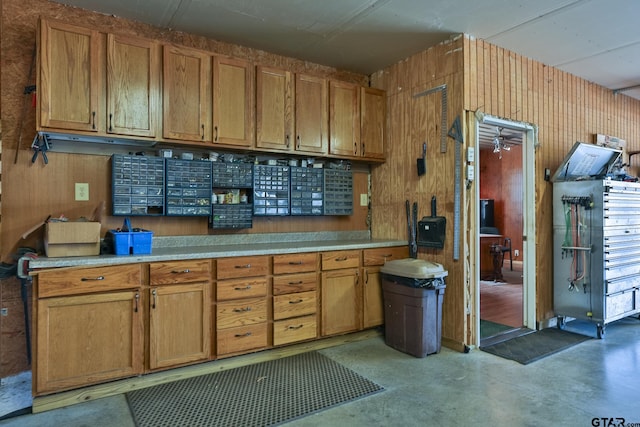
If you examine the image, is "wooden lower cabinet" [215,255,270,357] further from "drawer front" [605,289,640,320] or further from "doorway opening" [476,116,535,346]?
"drawer front" [605,289,640,320]

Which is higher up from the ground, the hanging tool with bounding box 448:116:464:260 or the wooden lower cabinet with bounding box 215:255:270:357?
the hanging tool with bounding box 448:116:464:260

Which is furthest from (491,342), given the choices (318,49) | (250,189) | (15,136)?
(15,136)

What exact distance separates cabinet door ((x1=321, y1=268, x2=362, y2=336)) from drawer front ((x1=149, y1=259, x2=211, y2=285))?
1093 millimetres

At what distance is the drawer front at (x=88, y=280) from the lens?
2449mm

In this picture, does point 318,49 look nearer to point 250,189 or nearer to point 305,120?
point 305,120

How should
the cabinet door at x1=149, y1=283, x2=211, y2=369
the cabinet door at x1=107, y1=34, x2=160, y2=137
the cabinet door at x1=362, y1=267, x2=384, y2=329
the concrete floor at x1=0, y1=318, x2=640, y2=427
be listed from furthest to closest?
1. the cabinet door at x1=362, y1=267, x2=384, y2=329
2. the cabinet door at x1=107, y1=34, x2=160, y2=137
3. the cabinet door at x1=149, y1=283, x2=211, y2=369
4. the concrete floor at x1=0, y1=318, x2=640, y2=427

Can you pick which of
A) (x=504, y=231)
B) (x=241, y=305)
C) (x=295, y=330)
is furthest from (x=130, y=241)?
(x=504, y=231)

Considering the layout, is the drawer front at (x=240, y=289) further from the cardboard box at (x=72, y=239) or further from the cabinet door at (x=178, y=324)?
the cardboard box at (x=72, y=239)

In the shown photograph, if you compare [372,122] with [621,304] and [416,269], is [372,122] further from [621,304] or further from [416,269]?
[621,304]

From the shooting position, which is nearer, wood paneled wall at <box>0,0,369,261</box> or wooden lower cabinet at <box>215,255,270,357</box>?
wood paneled wall at <box>0,0,369,261</box>

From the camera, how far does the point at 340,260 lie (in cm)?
365

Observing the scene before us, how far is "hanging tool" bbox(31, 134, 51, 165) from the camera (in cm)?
285

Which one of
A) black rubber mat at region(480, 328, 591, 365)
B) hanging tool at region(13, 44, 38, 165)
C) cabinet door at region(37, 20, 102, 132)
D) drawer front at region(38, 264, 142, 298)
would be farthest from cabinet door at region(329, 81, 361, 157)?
hanging tool at region(13, 44, 38, 165)

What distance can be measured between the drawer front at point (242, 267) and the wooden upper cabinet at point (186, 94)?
41.8 inches
